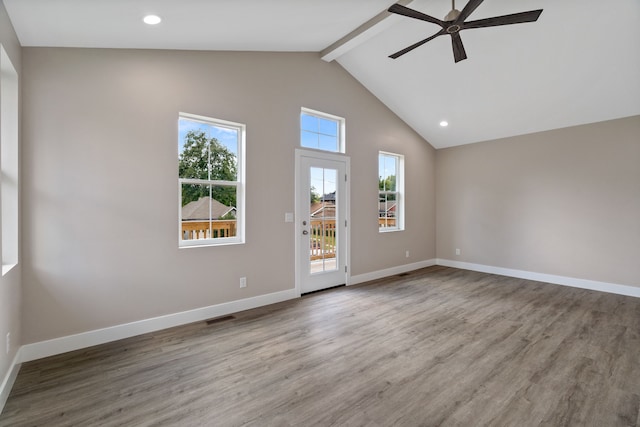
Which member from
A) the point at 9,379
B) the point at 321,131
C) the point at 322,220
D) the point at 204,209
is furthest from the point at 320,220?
the point at 9,379

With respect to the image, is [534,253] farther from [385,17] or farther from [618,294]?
[385,17]

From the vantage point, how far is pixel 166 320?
3.14 metres

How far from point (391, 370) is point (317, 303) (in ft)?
5.59

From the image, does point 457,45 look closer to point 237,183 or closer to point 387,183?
point 237,183

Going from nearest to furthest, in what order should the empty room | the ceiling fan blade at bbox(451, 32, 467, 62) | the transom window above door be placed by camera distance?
1. the empty room
2. the ceiling fan blade at bbox(451, 32, 467, 62)
3. the transom window above door

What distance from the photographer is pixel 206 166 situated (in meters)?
3.51

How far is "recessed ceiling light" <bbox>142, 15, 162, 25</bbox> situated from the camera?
244 cm

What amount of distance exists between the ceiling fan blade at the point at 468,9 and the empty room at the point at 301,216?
17 millimetres

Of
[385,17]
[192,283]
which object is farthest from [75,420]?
[385,17]

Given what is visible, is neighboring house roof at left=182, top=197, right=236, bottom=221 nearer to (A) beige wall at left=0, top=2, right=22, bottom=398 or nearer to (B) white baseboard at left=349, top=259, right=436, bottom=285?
(A) beige wall at left=0, top=2, right=22, bottom=398

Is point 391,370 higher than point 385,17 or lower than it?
lower

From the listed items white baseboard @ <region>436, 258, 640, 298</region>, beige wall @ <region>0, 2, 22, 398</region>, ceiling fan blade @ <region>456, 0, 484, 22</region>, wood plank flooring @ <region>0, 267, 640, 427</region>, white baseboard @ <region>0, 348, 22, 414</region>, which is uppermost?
ceiling fan blade @ <region>456, 0, 484, 22</region>

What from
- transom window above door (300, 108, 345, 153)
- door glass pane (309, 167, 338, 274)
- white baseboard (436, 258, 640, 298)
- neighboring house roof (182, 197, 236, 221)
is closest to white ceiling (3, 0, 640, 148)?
transom window above door (300, 108, 345, 153)

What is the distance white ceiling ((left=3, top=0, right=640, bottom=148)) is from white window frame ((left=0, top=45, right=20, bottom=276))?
0.45m
